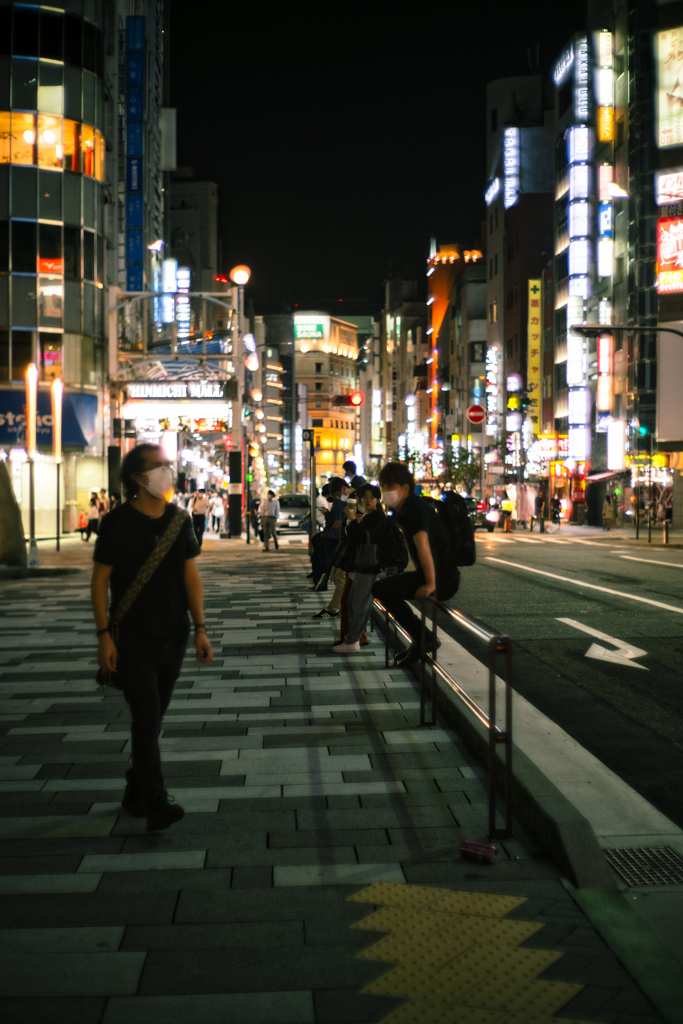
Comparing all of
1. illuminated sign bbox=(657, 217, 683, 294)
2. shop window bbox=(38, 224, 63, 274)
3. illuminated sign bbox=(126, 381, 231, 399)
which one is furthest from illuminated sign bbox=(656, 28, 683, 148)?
shop window bbox=(38, 224, 63, 274)

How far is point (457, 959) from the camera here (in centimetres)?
367

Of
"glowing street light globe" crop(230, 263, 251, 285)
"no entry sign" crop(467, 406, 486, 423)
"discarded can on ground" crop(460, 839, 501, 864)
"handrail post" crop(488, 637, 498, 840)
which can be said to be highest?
"glowing street light globe" crop(230, 263, 251, 285)

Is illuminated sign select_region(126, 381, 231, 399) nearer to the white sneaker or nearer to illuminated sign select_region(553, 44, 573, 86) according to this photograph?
the white sneaker

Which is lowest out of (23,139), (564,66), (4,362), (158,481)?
(158,481)

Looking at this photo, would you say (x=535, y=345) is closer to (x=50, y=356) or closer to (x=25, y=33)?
(x=50, y=356)

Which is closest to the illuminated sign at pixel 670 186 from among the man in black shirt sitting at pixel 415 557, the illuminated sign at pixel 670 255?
the illuminated sign at pixel 670 255

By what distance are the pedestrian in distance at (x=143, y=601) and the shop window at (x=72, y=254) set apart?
38.5 m

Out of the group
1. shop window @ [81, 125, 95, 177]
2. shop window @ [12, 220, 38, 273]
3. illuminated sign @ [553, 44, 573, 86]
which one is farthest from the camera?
illuminated sign @ [553, 44, 573, 86]

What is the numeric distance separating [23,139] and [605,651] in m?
36.1

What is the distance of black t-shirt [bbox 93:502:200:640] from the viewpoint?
201 inches

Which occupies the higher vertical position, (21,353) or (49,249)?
(49,249)

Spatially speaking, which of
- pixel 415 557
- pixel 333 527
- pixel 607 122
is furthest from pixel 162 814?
pixel 607 122

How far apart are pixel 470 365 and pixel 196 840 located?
101 m

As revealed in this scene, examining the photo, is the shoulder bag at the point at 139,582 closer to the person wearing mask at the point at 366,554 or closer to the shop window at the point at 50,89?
the person wearing mask at the point at 366,554
